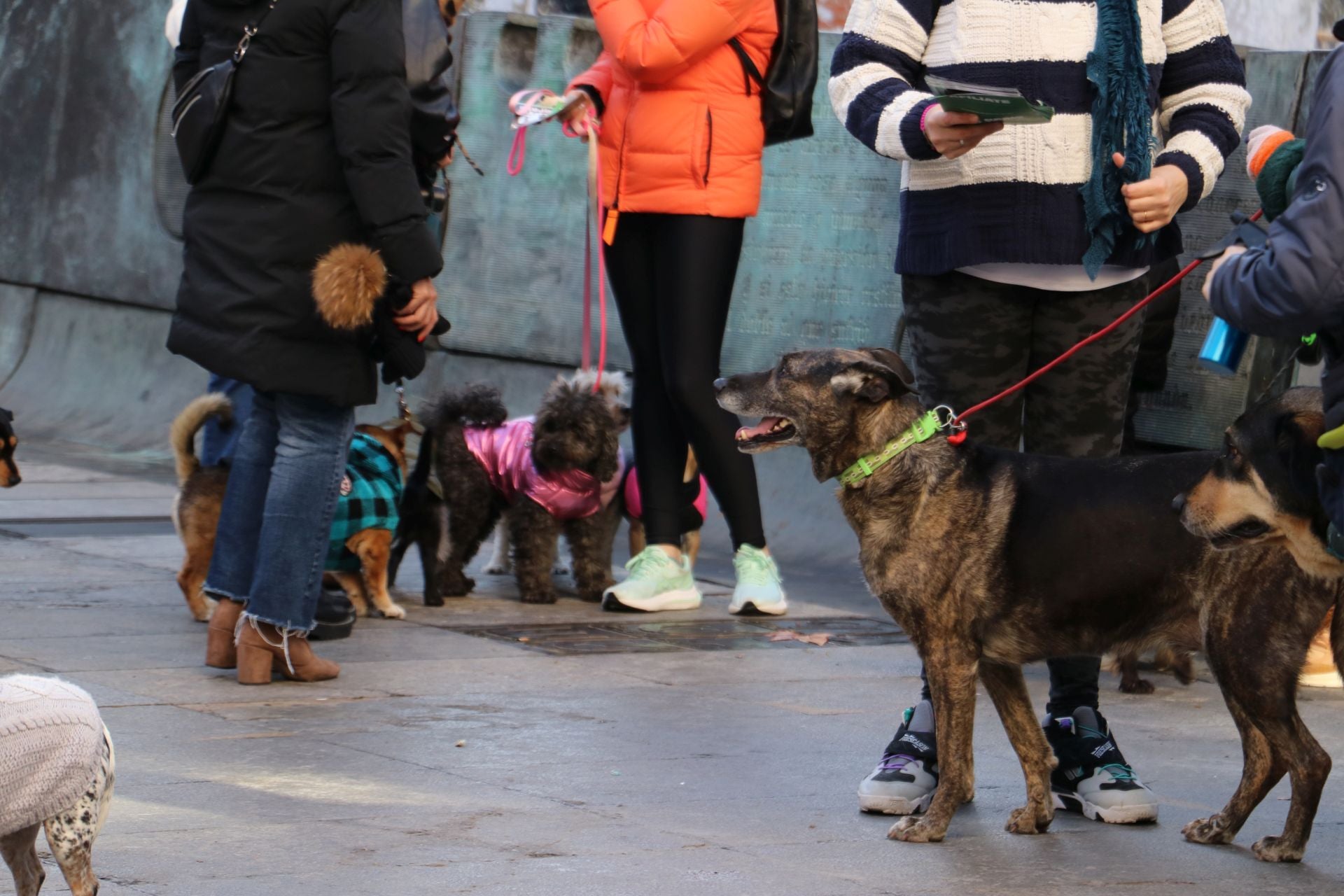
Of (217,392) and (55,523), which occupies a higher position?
(217,392)

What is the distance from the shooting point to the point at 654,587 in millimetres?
7270

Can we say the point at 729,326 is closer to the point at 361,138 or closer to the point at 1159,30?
the point at 361,138

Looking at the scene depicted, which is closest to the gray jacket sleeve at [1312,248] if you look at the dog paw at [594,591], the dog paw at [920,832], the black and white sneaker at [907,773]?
the dog paw at [920,832]

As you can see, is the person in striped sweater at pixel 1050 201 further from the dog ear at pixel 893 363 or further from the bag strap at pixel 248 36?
the bag strap at pixel 248 36

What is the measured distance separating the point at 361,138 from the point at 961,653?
2.32 m

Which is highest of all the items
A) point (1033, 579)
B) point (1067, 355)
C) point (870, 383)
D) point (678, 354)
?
point (1067, 355)

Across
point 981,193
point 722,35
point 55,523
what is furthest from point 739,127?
point 55,523

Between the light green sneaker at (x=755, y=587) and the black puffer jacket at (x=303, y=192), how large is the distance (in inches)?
84.7

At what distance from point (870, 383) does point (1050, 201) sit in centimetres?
66

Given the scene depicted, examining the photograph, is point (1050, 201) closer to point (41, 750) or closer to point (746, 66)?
point (746, 66)

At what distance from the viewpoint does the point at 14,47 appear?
496 inches

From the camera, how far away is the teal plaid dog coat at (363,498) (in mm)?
6824

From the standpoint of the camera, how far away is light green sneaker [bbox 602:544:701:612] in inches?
286

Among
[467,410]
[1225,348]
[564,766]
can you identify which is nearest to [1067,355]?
[1225,348]
